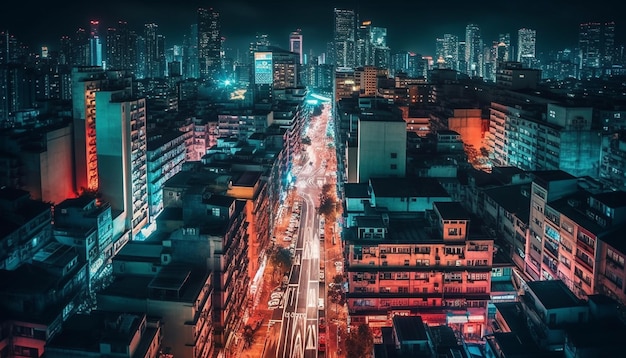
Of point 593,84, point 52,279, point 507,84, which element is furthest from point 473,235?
point 593,84

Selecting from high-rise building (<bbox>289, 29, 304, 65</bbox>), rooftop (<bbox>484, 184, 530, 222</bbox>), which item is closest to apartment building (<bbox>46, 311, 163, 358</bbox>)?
rooftop (<bbox>484, 184, 530, 222</bbox>)

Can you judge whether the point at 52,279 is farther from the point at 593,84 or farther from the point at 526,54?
the point at 526,54

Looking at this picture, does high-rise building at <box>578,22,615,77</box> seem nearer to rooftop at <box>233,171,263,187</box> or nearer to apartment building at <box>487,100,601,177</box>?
apartment building at <box>487,100,601,177</box>

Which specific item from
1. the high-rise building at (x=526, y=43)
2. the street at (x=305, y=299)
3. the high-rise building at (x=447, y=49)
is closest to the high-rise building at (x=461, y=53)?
the high-rise building at (x=447, y=49)

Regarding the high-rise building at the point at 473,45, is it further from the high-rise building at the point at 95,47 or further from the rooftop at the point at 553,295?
the rooftop at the point at 553,295

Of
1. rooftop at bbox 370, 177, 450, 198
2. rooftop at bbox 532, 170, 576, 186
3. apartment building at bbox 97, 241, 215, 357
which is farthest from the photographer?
rooftop at bbox 370, 177, 450, 198

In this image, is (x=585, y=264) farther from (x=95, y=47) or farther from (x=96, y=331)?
(x=95, y=47)

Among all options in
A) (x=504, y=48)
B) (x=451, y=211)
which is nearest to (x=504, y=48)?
(x=504, y=48)
